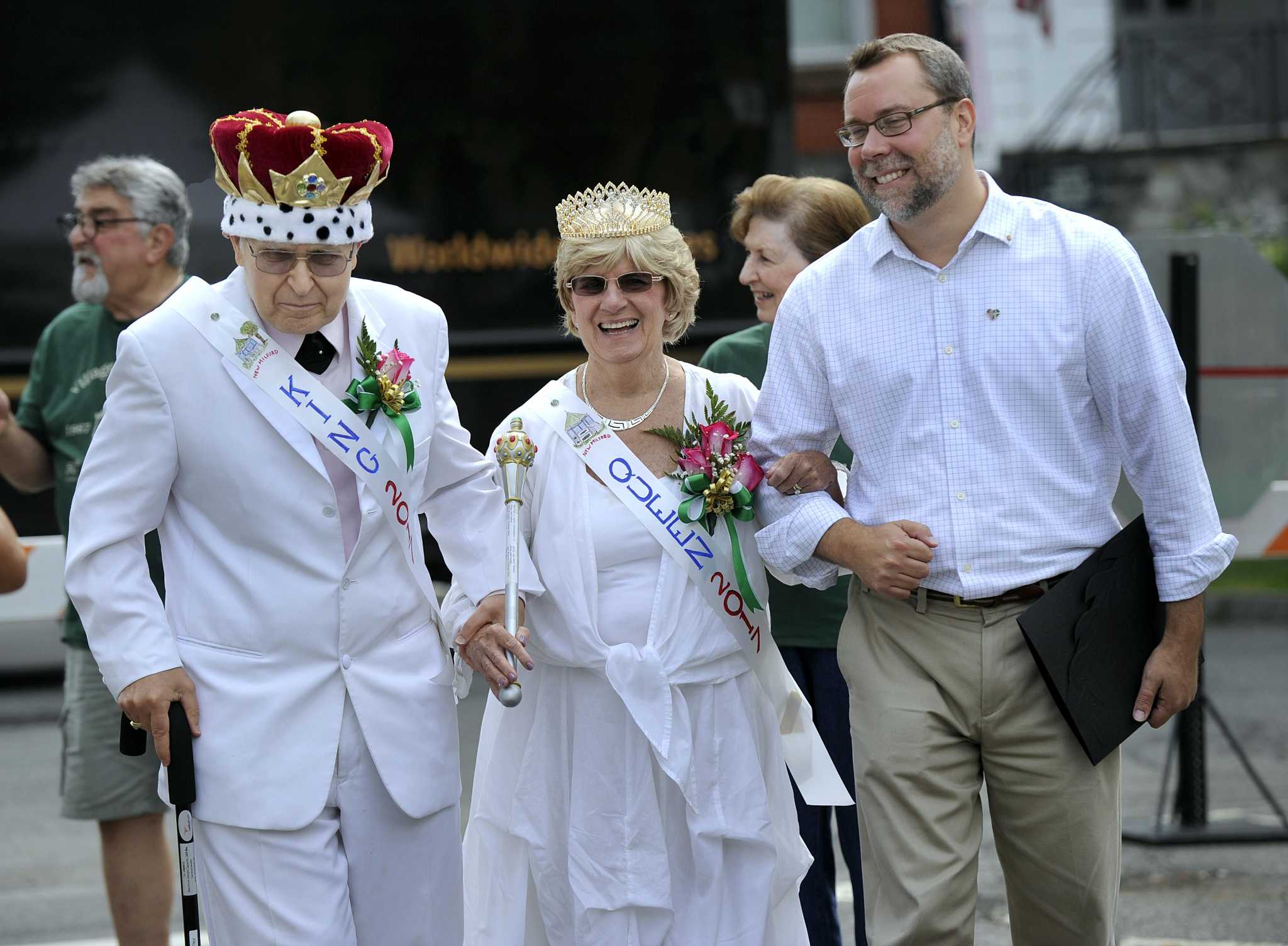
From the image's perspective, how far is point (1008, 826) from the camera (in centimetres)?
340

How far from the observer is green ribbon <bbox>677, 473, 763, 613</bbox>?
3.57 metres

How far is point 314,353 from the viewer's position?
3.30 metres

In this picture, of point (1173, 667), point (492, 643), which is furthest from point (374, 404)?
point (1173, 667)

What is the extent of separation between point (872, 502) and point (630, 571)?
1.75 feet

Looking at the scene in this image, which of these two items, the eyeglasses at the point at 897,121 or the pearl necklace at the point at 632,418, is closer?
the eyeglasses at the point at 897,121

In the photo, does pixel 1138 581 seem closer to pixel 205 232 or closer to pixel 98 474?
pixel 98 474

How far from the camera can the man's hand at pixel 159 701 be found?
10.1 ft

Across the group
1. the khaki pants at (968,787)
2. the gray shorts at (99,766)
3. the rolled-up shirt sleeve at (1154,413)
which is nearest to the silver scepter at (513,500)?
the khaki pants at (968,787)

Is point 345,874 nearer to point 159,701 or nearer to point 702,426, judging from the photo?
point 159,701

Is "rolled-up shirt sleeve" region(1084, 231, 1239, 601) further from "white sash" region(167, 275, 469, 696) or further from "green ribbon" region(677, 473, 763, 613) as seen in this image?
"white sash" region(167, 275, 469, 696)

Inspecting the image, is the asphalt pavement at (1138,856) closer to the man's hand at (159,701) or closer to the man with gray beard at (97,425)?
the man with gray beard at (97,425)

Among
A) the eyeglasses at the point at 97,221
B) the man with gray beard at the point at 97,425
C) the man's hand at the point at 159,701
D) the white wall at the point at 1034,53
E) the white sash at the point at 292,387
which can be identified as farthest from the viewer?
the white wall at the point at 1034,53

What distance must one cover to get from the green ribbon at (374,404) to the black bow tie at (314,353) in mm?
65

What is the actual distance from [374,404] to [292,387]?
16 centimetres
